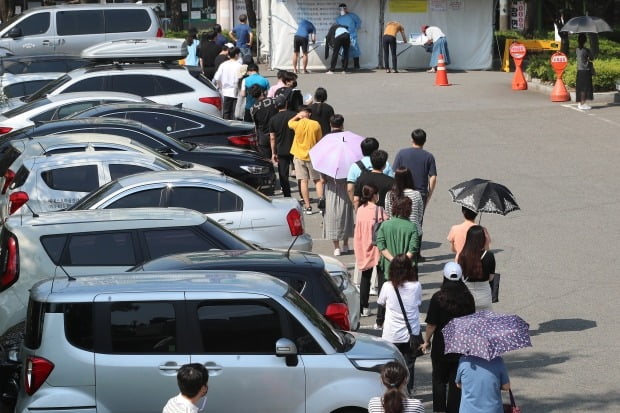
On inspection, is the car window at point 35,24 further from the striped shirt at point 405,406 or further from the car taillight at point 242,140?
the striped shirt at point 405,406

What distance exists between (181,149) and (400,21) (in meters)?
18.8

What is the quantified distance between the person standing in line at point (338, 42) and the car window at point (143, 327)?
84.9 feet

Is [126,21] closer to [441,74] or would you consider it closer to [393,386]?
[441,74]

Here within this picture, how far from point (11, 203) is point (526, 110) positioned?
1604cm

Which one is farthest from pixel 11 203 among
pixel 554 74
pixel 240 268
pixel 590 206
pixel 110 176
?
pixel 554 74

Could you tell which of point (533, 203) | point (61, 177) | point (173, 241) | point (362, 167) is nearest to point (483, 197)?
point (362, 167)

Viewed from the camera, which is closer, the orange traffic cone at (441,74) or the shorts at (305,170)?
the shorts at (305,170)

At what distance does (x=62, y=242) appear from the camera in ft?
34.6

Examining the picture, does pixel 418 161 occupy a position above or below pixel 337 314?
above

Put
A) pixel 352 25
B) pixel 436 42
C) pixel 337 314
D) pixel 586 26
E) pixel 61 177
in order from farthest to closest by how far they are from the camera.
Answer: pixel 436 42
pixel 352 25
pixel 586 26
pixel 61 177
pixel 337 314

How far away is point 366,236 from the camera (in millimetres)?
12195

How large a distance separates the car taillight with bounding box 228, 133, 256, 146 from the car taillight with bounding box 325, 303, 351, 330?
30.1 feet

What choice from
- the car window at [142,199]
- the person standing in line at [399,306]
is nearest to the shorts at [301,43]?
the car window at [142,199]

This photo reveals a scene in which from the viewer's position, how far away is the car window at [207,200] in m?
12.7
